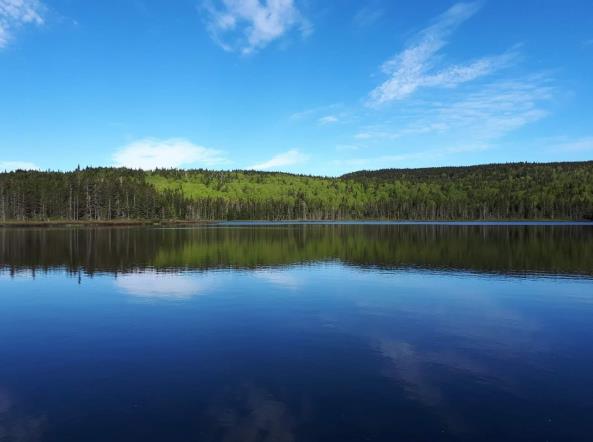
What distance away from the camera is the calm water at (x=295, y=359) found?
13.0 metres

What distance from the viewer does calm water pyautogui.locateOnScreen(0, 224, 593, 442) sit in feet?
42.7

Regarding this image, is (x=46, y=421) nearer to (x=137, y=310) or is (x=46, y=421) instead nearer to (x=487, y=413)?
(x=487, y=413)

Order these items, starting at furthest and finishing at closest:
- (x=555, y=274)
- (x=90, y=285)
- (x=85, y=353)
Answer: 1. (x=555, y=274)
2. (x=90, y=285)
3. (x=85, y=353)

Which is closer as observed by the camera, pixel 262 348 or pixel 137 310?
pixel 262 348

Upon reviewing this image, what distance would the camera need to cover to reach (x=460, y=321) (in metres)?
25.6

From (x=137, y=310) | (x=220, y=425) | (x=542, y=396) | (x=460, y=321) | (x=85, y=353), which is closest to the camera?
(x=220, y=425)

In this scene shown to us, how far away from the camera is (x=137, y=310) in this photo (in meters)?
28.0

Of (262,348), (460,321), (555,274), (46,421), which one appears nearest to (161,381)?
(46,421)

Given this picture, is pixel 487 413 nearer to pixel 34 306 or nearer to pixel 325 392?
pixel 325 392

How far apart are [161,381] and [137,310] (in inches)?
499

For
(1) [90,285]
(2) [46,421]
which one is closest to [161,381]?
(2) [46,421]

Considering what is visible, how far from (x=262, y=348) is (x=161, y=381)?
16.3 feet

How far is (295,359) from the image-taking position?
18.6 m

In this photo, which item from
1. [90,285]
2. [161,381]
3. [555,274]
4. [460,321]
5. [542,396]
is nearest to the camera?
[542,396]
